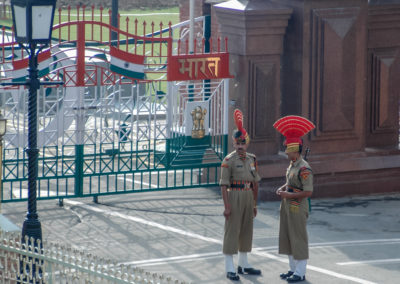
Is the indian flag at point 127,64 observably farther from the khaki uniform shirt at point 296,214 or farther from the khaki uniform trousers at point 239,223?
the khaki uniform shirt at point 296,214

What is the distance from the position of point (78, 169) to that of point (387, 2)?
5636 millimetres

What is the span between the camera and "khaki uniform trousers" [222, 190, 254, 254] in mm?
10406

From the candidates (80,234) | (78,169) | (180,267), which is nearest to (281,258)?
(180,267)

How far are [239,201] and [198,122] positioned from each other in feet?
12.7

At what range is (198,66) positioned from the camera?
13.8m

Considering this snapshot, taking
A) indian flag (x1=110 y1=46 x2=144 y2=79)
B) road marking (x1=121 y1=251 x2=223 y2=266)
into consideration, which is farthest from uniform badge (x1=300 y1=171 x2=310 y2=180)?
indian flag (x1=110 y1=46 x2=144 y2=79)

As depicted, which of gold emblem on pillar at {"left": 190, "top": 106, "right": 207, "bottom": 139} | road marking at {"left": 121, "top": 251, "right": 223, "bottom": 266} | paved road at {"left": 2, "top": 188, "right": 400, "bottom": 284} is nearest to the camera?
paved road at {"left": 2, "top": 188, "right": 400, "bottom": 284}

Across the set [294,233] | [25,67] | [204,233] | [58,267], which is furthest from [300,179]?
A: [25,67]

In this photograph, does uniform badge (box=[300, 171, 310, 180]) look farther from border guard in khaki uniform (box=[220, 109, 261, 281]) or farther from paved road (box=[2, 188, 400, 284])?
paved road (box=[2, 188, 400, 284])

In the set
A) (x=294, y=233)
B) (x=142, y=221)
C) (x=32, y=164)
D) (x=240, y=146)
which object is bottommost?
(x=142, y=221)

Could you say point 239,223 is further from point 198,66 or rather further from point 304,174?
point 198,66

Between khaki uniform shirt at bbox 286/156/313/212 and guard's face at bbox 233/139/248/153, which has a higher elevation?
guard's face at bbox 233/139/248/153

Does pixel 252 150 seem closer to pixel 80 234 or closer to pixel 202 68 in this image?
pixel 202 68

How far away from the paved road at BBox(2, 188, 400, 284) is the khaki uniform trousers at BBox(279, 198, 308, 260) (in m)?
0.37
